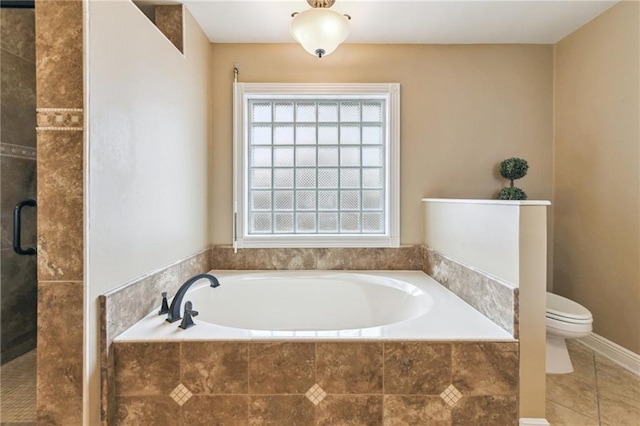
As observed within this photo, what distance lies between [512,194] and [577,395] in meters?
1.24

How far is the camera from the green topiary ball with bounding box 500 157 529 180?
6.96ft

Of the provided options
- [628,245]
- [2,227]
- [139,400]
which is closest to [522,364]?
[628,245]

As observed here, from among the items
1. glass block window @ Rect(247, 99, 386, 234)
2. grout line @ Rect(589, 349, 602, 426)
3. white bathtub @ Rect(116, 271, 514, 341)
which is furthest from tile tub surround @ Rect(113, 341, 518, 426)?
glass block window @ Rect(247, 99, 386, 234)

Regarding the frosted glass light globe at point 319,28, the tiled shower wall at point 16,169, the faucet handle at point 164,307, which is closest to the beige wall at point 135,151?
the faucet handle at point 164,307

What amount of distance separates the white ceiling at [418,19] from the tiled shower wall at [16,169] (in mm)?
1056

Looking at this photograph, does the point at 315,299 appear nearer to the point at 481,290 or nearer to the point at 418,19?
the point at 481,290

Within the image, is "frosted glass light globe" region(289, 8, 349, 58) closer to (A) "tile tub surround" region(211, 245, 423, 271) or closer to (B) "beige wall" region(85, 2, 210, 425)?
(B) "beige wall" region(85, 2, 210, 425)

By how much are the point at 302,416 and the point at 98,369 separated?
2.67ft

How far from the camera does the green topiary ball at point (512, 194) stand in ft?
6.81

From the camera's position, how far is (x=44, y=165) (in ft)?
3.50

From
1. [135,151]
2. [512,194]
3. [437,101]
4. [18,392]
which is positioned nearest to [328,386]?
[135,151]

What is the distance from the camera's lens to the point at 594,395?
1544 mm

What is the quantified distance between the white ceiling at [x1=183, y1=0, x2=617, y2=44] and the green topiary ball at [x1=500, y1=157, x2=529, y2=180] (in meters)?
0.95

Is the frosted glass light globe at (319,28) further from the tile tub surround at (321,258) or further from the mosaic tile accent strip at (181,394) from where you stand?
the mosaic tile accent strip at (181,394)
